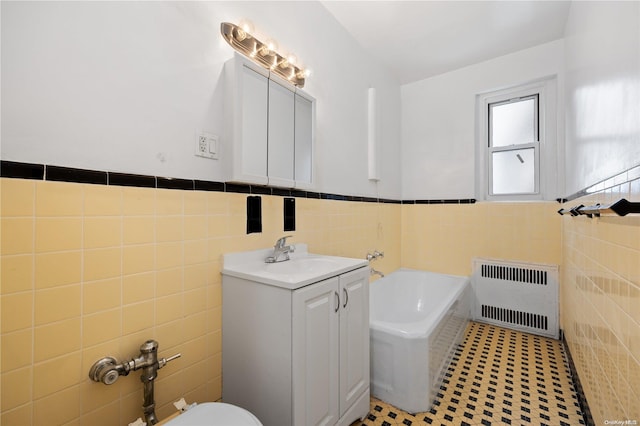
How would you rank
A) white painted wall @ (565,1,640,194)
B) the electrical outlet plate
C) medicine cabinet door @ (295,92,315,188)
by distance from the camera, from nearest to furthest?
white painted wall @ (565,1,640,194), the electrical outlet plate, medicine cabinet door @ (295,92,315,188)

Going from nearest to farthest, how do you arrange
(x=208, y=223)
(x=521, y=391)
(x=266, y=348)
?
1. (x=266, y=348)
2. (x=208, y=223)
3. (x=521, y=391)

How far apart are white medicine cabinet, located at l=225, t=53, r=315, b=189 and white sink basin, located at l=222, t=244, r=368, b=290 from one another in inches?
15.2

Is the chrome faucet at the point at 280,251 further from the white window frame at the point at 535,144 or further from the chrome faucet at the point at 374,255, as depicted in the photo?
the white window frame at the point at 535,144

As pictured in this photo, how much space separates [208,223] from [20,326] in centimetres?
64

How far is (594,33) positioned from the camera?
138cm

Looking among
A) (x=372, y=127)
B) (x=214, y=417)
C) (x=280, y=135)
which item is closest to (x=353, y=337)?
(x=214, y=417)

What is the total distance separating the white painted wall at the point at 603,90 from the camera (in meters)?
0.89

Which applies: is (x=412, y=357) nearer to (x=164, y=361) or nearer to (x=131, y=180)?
(x=164, y=361)

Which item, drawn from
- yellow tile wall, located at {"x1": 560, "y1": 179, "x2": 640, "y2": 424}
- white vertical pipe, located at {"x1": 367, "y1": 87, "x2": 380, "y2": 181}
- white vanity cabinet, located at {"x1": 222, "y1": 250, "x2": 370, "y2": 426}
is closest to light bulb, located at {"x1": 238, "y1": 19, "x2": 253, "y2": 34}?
white vanity cabinet, located at {"x1": 222, "y1": 250, "x2": 370, "y2": 426}

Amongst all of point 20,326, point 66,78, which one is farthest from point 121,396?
point 66,78

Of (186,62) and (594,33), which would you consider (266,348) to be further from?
(594,33)

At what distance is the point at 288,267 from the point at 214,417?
2.21ft

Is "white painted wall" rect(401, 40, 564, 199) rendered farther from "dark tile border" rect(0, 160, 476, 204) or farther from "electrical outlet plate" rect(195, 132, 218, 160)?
"electrical outlet plate" rect(195, 132, 218, 160)

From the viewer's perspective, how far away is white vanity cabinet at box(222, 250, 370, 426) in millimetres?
1074
